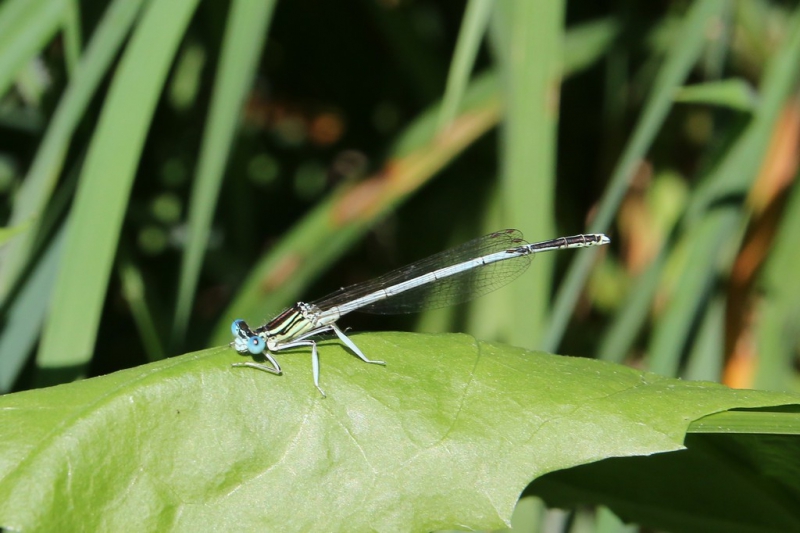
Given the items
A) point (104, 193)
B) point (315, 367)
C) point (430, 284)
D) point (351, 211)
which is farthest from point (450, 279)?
point (315, 367)

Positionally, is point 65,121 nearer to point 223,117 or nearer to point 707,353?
point 223,117

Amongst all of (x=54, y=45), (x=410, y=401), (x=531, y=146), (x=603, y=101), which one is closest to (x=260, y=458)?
(x=410, y=401)

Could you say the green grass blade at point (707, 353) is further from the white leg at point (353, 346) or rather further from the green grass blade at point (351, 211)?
the white leg at point (353, 346)

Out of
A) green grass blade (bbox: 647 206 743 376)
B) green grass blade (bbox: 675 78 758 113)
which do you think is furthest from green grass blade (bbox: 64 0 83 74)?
green grass blade (bbox: 647 206 743 376)

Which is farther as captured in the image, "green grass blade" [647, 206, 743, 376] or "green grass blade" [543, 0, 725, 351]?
"green grass blade" [647, 206, 743, 376]

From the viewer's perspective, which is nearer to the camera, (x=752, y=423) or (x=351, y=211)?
(x=752, y=423)

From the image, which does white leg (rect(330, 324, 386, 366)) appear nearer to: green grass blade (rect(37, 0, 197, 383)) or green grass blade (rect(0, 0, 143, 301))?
green grass blade (rect(37, 0, 197, 383))
